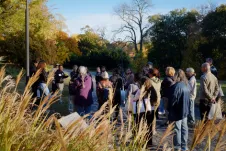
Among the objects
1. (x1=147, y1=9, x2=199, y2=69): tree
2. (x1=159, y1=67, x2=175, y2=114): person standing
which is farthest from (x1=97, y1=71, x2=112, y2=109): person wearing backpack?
(x1=147, y1=9, x2=199, y2=69): tree

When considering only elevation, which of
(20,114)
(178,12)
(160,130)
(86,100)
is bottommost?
(160,130)

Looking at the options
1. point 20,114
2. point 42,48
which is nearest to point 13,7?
point 42,48

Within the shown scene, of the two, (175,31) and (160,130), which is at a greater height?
(175,31)

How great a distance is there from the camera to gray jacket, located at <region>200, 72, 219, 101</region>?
24.1ft

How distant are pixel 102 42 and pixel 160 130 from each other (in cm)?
6678

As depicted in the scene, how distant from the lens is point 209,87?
7391 mm

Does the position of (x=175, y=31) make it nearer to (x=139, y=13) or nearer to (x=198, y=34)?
(x=198, y=34)

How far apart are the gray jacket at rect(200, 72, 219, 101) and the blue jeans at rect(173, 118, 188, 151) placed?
155 centimetres

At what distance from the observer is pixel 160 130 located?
319 inches

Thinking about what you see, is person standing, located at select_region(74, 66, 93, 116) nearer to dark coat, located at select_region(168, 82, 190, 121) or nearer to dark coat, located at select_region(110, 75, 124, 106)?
dark coat, located at select_region(110, 75, 124, 106)

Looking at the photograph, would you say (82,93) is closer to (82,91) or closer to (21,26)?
(82,91)

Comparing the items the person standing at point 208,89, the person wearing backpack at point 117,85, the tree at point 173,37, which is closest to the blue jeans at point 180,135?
the person standing at point 208,89

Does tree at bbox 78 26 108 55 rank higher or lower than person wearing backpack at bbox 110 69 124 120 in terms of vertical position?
higher

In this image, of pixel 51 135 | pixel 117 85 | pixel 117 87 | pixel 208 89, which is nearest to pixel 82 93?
pixel 117 87
